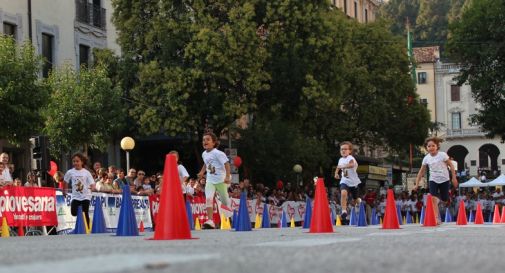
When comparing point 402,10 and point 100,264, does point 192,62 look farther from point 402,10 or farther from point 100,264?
point 402,10

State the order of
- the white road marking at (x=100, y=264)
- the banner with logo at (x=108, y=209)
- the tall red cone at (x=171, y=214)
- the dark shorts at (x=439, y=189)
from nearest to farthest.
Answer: the white road marking at (x=100, y=264) < the tall red cone at (x=171, y=214) < the dark shorts at (x=439, y=189) < the banner with logo at (x=108, y=209)

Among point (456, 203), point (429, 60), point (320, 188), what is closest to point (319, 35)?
point (456, 203)

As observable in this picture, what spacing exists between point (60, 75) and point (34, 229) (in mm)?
13943

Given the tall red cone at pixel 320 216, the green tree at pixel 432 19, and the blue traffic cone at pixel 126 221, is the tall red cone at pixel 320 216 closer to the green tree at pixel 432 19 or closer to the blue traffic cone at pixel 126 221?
the blue traffic cone at pixel 126 221

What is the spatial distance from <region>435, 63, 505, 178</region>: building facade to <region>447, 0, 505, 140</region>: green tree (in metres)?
60.5

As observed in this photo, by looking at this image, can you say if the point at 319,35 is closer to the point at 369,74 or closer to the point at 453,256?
the point at 369,74

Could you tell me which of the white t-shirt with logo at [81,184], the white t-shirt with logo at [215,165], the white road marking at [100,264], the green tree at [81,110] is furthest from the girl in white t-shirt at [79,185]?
the white road marking at [100,264]

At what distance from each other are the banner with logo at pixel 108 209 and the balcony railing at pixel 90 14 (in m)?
17.8

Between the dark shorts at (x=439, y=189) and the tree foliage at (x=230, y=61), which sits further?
the tree foliage at (x=230, y=61)

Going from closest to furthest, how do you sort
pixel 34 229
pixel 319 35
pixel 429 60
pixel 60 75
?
1. pixel 34 229
2. pixel 60 75
3. pixel 319 35
4. pixel 429 60

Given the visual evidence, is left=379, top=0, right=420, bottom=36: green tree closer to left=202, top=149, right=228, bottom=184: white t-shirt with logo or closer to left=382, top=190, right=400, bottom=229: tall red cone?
left=202, top=149, right=228, bottom=184: white t-shirt with logo

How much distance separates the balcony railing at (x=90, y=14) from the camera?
4156 cm

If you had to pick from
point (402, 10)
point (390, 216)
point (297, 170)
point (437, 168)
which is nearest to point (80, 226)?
point (390, 216)

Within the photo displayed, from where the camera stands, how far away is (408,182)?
73812mm
